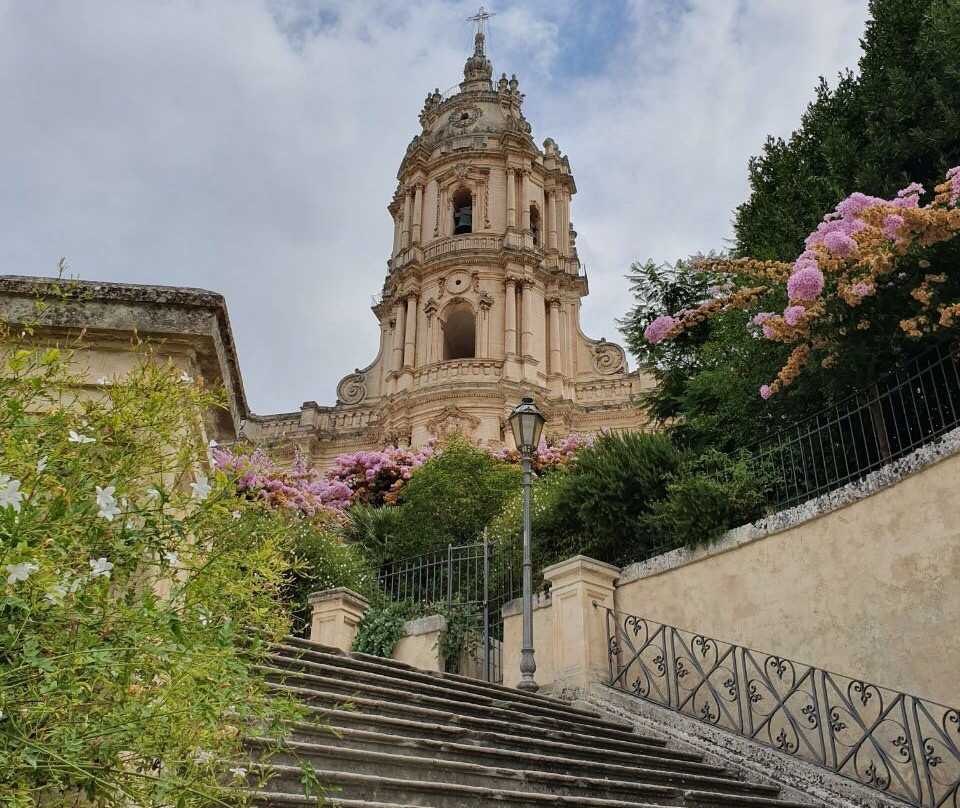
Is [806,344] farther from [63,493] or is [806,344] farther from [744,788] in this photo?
[63,493]

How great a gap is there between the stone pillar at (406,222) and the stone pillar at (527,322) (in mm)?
5166

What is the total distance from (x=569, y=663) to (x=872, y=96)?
9.16 metres

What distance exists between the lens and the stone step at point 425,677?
23.6ft

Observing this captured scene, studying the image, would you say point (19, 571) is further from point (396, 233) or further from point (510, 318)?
point (396, 233)

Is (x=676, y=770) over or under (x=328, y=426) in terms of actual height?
under

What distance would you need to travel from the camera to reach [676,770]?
6.73 m

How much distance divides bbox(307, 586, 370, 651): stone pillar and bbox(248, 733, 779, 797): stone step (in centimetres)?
481

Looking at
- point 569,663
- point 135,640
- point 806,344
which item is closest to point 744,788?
point 569,663

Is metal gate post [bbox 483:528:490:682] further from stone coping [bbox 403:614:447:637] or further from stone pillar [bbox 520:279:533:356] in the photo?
stone pillar [bbox 520:279:533:356]

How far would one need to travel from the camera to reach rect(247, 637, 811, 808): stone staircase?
4.63m

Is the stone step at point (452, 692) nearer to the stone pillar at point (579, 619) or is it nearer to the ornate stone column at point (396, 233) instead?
the stone pillar at point (579, 619)

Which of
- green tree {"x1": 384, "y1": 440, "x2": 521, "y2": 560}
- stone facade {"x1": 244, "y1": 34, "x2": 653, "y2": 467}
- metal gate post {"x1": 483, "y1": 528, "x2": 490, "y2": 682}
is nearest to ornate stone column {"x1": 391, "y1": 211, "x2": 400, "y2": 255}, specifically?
stone facade {"x1": 244, "y1": 34, "x2": 653, "y2": 467}

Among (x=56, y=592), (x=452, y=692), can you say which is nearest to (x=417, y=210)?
(x=452, y=692)

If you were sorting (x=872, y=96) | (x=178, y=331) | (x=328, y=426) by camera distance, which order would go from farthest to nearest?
(x=328, y=426) → (x=872, y=96) → (x=178, y=331)
